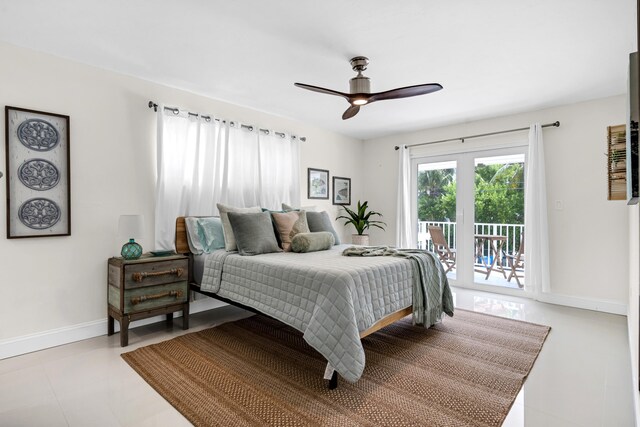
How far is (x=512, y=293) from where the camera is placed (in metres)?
4.41

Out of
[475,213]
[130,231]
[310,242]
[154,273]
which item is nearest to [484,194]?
[475,213]

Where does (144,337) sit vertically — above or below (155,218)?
below

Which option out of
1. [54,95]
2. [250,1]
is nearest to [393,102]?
[250,1]

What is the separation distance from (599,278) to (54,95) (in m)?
5.76

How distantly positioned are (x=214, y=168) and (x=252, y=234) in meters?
1.13

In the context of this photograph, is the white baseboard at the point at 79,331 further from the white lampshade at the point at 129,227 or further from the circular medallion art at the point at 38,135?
the circular medallion art at the point at 38,135

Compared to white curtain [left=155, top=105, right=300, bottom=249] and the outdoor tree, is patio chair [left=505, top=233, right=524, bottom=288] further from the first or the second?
white curtain [left=155, top=105, right=300, bottom=249]

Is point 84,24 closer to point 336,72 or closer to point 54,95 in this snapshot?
point 54,95

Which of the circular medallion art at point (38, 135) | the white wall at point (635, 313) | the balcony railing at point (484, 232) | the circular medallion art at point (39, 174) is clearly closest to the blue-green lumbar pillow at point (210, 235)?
the circular medallion art at point (39, 174)

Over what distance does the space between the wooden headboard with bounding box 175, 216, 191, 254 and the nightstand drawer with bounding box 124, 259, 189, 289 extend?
→ 34cm

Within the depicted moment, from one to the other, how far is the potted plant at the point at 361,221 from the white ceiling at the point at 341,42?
2.27 m

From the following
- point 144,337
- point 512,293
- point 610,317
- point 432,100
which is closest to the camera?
point 144,337

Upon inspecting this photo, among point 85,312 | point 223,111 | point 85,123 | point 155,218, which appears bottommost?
point 85,312

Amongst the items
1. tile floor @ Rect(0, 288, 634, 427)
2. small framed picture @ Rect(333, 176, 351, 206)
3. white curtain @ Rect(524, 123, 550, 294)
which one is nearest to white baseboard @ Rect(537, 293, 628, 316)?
white curtain @ Rect(524, 123, 550, 294)
